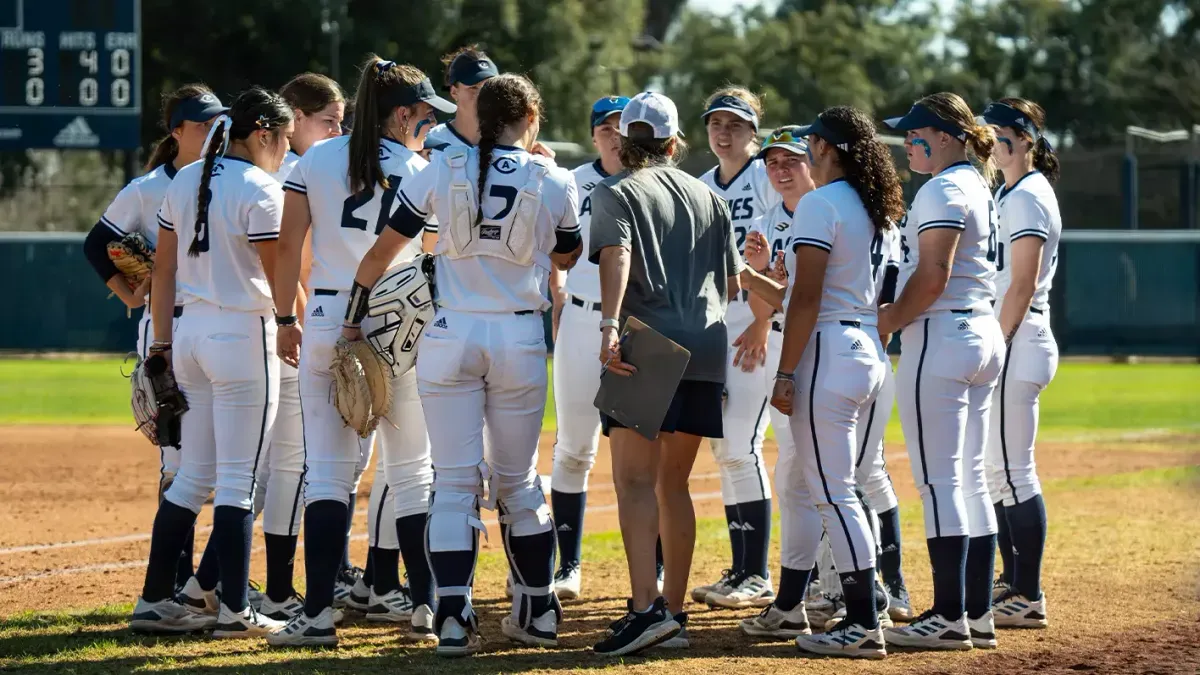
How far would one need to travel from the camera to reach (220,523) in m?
5.47

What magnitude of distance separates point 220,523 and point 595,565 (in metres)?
2.45

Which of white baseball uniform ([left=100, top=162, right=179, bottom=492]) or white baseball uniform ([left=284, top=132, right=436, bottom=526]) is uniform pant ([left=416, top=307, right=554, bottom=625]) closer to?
white baseball uniform ([left=284, top=132, right=436, bottom=526])

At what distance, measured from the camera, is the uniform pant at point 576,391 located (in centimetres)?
640

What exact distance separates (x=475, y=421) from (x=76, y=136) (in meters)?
15.9

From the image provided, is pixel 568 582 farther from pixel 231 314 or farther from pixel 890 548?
pixel 231 314

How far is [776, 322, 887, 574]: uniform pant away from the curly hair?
43cm

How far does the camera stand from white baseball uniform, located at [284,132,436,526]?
5285mm

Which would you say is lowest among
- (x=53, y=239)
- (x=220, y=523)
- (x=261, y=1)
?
(x=220, y=523)

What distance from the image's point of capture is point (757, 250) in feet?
18.9

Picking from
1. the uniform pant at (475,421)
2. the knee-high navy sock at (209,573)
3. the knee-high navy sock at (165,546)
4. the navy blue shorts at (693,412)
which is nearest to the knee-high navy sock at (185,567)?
the knee-high navy sock at (209,573)

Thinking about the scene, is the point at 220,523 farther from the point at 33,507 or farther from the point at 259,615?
the point at 33,507

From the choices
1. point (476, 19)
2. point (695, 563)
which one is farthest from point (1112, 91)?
point (695, 563)

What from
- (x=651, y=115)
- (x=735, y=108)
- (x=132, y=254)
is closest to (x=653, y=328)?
(x=651, y=115)

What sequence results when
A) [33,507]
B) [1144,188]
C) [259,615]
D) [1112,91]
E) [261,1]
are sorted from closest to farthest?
1. [259,615]
2. [33,507]
3. [1144,188]
4. [261,1]
5. [1112,91]
